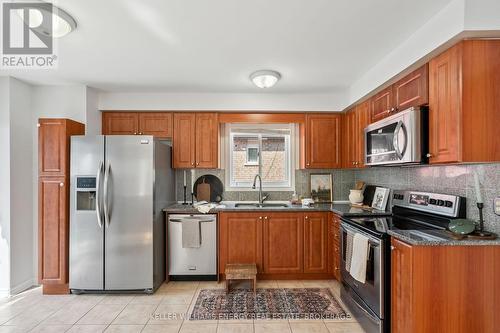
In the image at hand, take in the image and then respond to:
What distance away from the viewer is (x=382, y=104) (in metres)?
2.75

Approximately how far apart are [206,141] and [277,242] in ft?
5.37

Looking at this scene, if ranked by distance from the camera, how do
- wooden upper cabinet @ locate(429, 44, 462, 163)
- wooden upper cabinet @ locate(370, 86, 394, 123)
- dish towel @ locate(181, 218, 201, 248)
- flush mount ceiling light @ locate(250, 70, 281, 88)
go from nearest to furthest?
wooden upper cabinet @ locate(429, 44, 462, 163), wooden upper cabinet @ locate(370, 86, 394, 123), flush mount ceiling light @ locate(250, 70, 281, 88), dish towel @ locate(181, 218, 201, 248)

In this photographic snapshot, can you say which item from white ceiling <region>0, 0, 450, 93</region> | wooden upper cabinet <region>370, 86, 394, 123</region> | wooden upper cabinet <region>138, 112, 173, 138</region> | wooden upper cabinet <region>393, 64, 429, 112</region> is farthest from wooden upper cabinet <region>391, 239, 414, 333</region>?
wooden upper cabinet <region>138, 112, 173, 138</region>

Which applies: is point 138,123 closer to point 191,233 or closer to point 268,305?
point 191,233

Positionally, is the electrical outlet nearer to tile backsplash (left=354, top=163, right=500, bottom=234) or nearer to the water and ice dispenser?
tile backsplash (left=354, top=163, right=500, bottom=234)

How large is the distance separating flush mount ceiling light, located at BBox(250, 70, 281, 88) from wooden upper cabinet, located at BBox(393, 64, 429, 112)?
1.18 meters

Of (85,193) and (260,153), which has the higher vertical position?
(260,153)

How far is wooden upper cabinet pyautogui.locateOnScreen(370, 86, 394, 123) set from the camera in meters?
2.60

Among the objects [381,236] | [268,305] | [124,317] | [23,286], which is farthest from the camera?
[23,286]

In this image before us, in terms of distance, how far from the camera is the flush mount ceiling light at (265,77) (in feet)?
9.40

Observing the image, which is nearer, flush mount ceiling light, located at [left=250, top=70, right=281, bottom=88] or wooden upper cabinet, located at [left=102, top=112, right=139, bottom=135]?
flush mount ceiling light, located at [left=250, top=70, right=281, bottom=88]

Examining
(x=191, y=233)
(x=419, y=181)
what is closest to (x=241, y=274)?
(x=191, y=233)

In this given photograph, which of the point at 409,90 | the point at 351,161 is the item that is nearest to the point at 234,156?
the point at 351,161

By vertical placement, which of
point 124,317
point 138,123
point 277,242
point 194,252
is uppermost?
point 138,123
